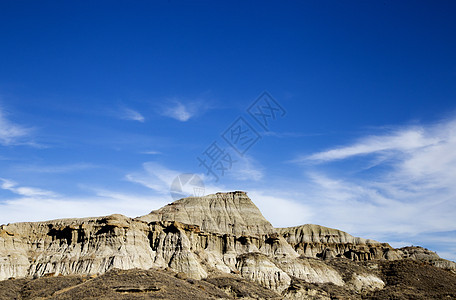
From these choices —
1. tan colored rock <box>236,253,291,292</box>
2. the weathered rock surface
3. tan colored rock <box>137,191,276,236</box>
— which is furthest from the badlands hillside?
the weathered rock surface

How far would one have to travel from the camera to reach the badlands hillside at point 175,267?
76875mm

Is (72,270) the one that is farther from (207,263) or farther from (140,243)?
(207,263)

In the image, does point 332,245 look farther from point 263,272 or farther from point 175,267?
point 175,267

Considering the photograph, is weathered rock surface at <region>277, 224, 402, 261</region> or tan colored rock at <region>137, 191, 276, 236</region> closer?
tan colored rock at <region>137, 191, 276, 236</region>

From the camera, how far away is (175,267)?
95250 mm

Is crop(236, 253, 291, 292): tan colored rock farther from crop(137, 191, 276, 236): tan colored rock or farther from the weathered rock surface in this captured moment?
the weathered rock surface

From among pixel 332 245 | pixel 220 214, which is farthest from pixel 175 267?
pixel 332 245

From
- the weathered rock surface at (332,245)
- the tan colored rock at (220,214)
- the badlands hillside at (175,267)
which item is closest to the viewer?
the badlands hillside at (175,267)

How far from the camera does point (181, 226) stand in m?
110

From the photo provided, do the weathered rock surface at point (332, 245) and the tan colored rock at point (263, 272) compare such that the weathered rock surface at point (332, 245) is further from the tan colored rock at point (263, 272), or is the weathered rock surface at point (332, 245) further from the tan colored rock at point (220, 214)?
the tan colored rock at point (263, 272)

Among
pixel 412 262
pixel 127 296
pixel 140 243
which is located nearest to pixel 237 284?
pixel 140 243

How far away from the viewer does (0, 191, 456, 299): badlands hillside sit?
3027 inches

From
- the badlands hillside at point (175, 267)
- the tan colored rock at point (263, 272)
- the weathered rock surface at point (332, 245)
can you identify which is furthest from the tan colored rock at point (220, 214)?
the tan colored rock at point (263, 272)

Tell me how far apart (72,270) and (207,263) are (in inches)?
1160
